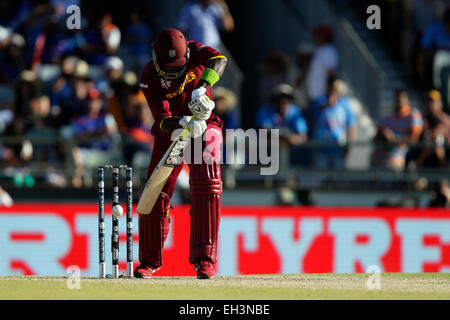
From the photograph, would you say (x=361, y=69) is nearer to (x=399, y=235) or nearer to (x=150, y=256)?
(x=399, y=235)

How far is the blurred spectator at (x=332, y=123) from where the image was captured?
1424cm

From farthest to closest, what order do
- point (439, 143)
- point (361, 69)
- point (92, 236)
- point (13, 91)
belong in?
point (361, 69) < point (13, 91) < point (439, 143) < point (92, 236)

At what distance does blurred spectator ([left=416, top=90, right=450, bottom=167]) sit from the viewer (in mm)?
13844

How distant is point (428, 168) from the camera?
538 inches

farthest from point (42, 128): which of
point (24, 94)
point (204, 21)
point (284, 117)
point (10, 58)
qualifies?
point (284, 117)

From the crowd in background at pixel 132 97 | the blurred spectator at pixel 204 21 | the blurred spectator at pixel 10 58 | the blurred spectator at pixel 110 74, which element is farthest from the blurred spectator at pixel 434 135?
the blurred spectator at pixel 10 58

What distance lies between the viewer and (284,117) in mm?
14250

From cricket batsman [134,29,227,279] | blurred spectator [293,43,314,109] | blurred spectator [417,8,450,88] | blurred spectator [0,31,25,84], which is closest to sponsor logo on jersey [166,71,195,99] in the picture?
cricket batsman [134,29,227,279]

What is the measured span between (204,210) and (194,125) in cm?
82

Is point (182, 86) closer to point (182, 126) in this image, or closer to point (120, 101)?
point (182, 126)

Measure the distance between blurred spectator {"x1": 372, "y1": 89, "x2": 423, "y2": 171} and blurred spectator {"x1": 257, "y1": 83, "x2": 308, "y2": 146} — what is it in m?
1.08

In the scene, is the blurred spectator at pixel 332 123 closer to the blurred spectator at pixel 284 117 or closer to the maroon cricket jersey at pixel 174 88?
the blurred spectator at pixel 284 117
